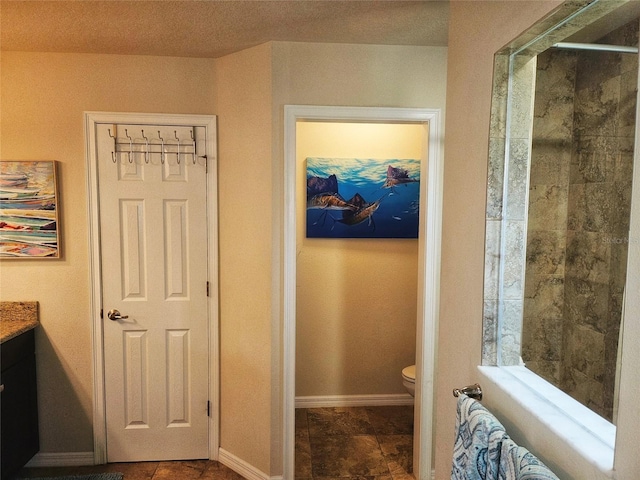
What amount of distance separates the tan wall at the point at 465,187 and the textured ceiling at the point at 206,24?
1.49 ft

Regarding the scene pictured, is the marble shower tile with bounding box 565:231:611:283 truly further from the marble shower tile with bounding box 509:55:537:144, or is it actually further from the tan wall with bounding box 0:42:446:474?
the tan wall with bounding box 0:42:446:474

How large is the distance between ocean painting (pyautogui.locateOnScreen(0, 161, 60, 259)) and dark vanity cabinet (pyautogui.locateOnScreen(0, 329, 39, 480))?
0.49 meters

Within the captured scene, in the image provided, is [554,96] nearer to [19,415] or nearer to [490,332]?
[490,332]

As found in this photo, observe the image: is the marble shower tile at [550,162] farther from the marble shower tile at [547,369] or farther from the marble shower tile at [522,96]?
the marble shower tile at [547,369]

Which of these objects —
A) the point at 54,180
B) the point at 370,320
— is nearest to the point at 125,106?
the point at 54,180

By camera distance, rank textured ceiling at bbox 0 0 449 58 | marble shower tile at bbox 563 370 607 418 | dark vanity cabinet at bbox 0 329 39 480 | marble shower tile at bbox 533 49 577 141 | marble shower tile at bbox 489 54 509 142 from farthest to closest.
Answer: dark vanity cabinet at bbox 0 329 39 480 < textured ceiling at bbox 0 0 449 58 < marble shower tile at bbox 489 54 509 142 < marble shower tile at bbox 533 49 577 141 < marble shower tile at bbox 563 370 607 418

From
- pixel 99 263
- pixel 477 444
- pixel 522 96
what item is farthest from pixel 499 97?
pixel 99 263

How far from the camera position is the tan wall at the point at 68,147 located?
259cm

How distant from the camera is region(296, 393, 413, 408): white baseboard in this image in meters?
3.61

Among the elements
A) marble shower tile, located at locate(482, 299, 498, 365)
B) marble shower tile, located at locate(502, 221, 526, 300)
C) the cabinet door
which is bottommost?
the cabinet door

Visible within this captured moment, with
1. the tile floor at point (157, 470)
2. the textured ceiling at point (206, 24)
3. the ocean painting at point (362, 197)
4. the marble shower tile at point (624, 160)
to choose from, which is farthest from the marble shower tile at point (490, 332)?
the ocean painting at point (362, 197)

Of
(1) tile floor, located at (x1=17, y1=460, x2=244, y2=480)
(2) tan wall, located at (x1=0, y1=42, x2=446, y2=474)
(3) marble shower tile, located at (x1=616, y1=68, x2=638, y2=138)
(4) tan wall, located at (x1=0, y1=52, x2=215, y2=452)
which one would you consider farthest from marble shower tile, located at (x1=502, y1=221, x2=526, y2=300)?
(1) tile floor, located at (x1=17, y1=460, x2=244, y2=480)

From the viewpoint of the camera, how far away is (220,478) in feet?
8.66

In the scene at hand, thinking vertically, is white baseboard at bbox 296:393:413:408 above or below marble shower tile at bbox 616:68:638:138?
below
